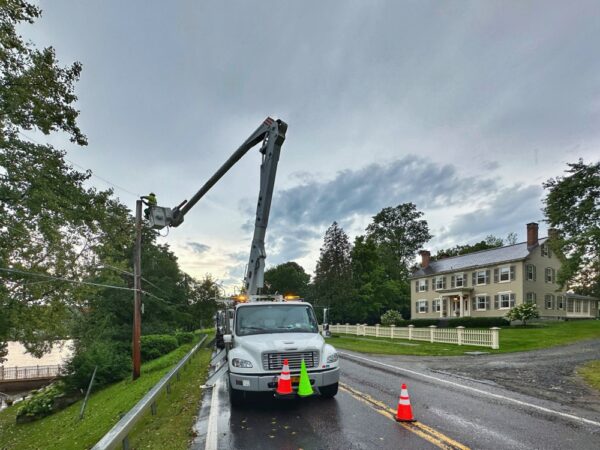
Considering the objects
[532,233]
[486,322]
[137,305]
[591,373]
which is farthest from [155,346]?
[532,233]

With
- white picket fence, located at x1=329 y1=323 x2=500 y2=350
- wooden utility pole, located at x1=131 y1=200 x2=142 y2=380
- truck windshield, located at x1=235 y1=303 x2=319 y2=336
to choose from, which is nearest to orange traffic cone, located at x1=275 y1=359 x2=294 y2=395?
truck windshield, located at x1=235 y1=303 x2=319 y2=336

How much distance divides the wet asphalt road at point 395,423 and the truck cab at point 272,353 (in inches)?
19.9

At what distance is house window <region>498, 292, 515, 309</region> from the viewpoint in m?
40.4

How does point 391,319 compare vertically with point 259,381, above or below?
below

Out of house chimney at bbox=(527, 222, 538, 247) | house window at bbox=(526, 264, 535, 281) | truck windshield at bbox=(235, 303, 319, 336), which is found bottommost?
truck windshield at bbox=(235, 303, 319, 336)

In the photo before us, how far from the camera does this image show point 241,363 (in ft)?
25.8

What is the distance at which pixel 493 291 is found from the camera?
140 ft

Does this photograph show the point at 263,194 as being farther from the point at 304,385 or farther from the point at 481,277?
the point at 481,277

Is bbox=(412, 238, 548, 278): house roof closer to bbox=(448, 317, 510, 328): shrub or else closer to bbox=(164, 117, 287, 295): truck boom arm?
bbox=(448, 317, 510, 328): shrub

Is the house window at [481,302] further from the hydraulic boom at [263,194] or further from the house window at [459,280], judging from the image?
the hydraulic boom at [263,194]

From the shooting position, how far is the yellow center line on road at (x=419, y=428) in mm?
5652

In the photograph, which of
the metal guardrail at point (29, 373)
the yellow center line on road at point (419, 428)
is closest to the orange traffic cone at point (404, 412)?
the yellow center line on road at point (419, 428)

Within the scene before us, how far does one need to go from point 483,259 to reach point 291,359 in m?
43.1

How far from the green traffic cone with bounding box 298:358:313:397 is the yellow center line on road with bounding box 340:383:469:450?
1327 millimetres
